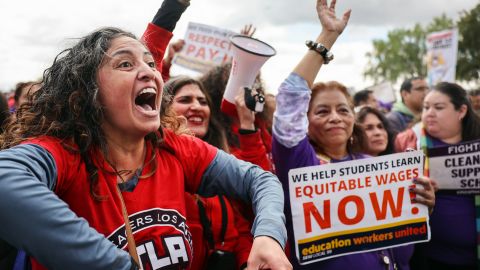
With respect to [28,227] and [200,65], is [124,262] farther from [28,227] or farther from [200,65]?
[200,65]

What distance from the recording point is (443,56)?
873cm

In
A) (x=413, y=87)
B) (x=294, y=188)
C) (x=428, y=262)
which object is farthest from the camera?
(x=413, y=87)

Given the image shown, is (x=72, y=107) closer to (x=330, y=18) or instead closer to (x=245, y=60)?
(x=245, y=60)

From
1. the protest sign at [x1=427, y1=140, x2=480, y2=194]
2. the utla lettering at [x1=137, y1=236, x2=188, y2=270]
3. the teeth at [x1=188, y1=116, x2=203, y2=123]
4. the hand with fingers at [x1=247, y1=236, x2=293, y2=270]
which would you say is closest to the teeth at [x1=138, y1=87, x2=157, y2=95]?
the utla lettering at [x1=137, y1=236, x2=188, y2=270]

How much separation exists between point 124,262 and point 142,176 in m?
0.48

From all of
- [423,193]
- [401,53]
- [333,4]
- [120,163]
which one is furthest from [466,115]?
[401,53]

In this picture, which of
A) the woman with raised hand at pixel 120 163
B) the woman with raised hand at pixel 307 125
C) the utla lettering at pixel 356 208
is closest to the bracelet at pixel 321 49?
the woman with raised hand at pixel 307 125

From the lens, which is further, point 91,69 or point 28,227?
point 91,69

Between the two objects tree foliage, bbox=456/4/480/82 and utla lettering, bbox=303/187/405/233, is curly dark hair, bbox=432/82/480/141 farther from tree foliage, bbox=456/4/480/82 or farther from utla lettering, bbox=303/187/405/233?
tree foliage, bbox=456/4/480/82

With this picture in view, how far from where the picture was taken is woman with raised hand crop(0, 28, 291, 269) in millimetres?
1394

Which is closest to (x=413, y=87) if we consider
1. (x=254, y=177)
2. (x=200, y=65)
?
(x=200, y=65)

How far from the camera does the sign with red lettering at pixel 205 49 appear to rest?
5102 mm

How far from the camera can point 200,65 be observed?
5090mm

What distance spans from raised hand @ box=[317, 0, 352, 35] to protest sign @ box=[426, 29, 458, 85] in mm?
6648
